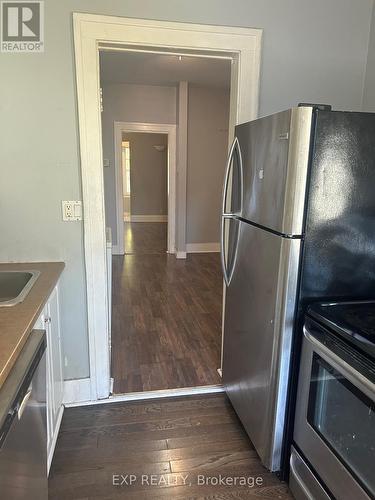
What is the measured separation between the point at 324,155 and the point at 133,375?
6.37ft

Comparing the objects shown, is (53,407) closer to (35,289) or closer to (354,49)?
(35,289)

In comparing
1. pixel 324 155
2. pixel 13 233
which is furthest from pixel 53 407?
pixel 324 155

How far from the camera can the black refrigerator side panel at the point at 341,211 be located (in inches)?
56.1

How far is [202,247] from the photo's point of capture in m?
6.41

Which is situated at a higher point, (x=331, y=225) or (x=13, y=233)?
(x=331, y=225)

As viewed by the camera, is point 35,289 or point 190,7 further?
point 190,7

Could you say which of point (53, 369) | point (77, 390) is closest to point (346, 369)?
point (53, 369)

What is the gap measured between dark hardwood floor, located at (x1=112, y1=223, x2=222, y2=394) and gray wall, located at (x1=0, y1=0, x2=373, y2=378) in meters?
0.58

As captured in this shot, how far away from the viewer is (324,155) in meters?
1.43

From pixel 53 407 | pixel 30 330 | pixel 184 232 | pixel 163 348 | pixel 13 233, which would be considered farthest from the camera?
pixel 184 232

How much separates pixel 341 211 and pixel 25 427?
135 centimetres

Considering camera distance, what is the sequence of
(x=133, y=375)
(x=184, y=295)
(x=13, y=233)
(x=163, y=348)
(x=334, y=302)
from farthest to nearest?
(x=184, y=295)
(x=163, y=348)
(x=133, y=375)
(x=13, y=233)
(x=334, y=302)

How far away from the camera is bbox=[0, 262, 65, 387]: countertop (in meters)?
1.05

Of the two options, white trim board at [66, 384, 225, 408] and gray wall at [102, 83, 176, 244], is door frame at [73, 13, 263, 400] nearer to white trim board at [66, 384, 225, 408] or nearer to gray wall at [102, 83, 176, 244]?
white trim board at [66, 384, 225, 408]
